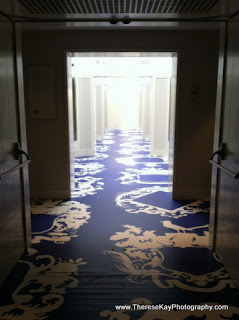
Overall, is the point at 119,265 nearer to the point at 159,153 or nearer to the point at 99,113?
the point at 159,153

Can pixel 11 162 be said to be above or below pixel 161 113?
below

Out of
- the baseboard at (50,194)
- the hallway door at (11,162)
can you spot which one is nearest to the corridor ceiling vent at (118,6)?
the hallway door at (11,162)

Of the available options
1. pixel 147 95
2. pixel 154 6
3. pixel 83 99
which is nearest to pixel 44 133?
pixel 154 6

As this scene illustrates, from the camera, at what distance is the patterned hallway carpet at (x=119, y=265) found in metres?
2.42

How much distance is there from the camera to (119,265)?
3.12m

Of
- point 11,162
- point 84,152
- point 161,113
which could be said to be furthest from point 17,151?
point 161,113

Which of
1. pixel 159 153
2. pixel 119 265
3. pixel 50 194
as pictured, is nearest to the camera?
pixel 119 265

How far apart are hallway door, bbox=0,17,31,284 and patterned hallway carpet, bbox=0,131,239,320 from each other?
265 mm

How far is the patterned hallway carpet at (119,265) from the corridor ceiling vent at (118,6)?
8.05ft

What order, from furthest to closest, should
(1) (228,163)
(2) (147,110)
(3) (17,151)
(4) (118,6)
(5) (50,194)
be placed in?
(2) (147,110)
(5) (50,194)
(3) (17,151)
(1) (228,163)
(4) (118,6)

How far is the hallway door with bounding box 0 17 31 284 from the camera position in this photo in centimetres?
268

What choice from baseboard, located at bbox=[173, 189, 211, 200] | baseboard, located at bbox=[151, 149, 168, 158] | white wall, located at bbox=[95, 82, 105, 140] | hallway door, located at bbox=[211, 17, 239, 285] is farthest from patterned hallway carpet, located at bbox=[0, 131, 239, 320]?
white wall, located at bbox=[95, 82, 105, 140]

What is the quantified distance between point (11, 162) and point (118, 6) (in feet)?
5.66

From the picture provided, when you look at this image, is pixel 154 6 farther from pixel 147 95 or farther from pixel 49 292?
pixel 147 95
